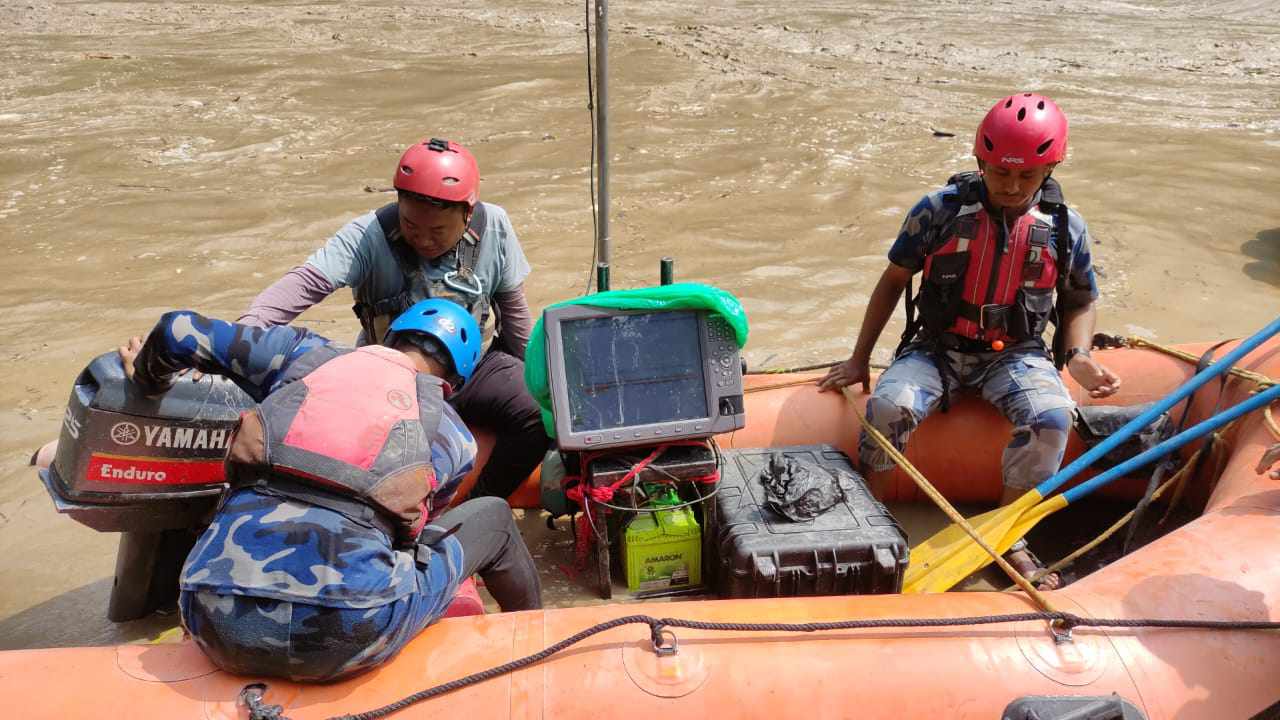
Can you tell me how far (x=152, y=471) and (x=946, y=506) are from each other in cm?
221

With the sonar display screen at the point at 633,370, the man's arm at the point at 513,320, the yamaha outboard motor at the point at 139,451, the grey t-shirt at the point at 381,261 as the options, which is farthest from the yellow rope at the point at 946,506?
the yamaha outboard motor at the point at 139,451

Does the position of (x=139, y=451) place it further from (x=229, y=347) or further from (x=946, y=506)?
(x=946, y=506)

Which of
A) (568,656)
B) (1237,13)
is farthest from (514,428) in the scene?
(1237,13)

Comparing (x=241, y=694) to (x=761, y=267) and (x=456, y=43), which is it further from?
(x=456, y=43)

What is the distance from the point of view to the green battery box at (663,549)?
2.95m

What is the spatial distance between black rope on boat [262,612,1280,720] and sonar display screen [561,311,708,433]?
713 millimetres

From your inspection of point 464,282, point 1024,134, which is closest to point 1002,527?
point 1024,134

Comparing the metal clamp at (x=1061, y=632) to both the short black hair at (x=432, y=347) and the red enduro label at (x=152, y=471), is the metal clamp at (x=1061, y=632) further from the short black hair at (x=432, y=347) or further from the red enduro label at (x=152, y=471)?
the red enduro label at (x=152, y=471)

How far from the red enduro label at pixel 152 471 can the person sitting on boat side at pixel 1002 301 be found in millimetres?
2070

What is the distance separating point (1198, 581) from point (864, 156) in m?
6.39

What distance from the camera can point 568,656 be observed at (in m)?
2.25

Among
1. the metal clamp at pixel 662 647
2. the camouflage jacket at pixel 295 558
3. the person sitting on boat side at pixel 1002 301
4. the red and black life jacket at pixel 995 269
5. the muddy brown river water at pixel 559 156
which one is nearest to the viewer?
the camouflage jacket at pixel 295 558

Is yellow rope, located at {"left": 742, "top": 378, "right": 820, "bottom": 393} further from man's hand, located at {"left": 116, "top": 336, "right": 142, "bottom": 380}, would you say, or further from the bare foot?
man's hand, located at {"left": 116, "top": 336, "right": 142, "bottom": 380}

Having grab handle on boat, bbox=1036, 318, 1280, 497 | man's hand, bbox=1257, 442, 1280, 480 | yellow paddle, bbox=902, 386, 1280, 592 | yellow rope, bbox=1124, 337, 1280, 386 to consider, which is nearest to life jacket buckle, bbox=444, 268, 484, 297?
yellow paddle, bbox=902, 386, 1280, 592
